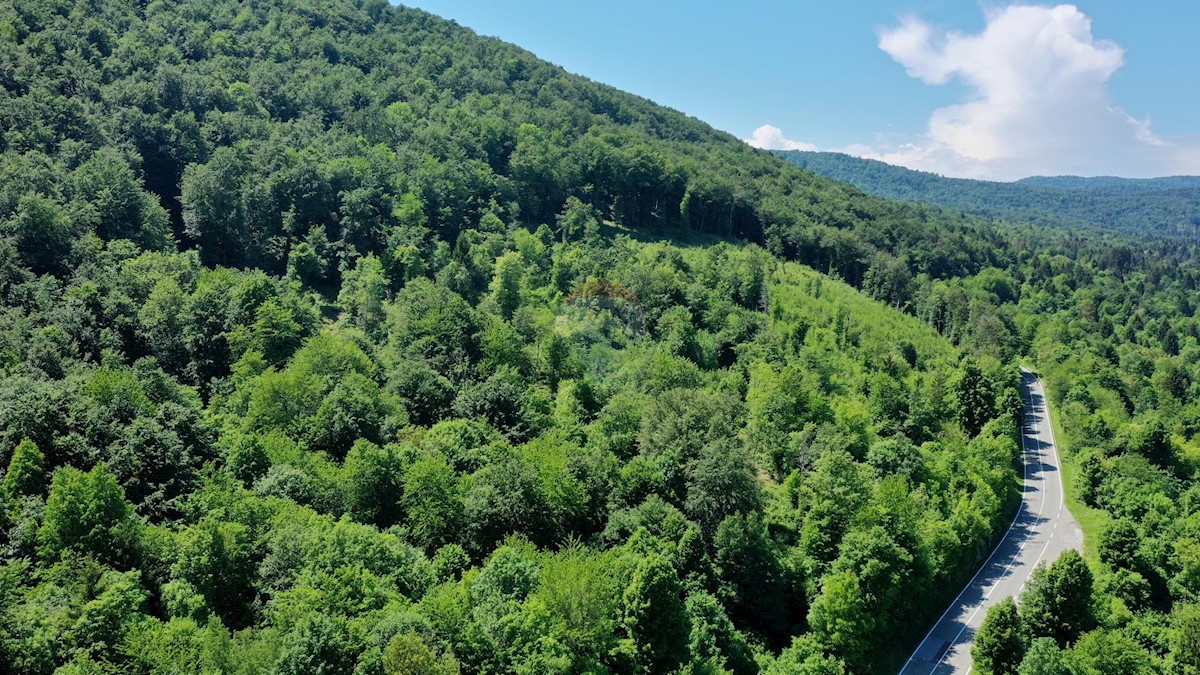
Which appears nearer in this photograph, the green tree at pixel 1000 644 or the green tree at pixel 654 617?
the green tree at pixel 654 617

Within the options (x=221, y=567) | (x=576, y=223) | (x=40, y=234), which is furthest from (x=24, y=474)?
(x=576, y=223)

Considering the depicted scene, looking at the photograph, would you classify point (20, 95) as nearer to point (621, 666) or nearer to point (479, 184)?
point (479, 184)

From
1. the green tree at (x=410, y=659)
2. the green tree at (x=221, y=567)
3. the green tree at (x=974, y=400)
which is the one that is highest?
the green tree at (x=974, y=400)

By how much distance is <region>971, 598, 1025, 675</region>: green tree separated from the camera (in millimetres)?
41062

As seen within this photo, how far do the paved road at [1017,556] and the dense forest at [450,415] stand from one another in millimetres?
1653

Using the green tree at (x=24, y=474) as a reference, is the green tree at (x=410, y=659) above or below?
above

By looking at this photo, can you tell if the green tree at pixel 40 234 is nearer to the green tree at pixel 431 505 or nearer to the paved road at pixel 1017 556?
the green tree at pixel 431 505

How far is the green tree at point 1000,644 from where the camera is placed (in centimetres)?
4106

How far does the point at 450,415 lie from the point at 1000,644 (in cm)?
4345

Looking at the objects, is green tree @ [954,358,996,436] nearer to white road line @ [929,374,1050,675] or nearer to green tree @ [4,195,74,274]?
white road line @ [929,374,1050,675]

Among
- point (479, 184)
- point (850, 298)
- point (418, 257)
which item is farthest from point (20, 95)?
point (850, 298)

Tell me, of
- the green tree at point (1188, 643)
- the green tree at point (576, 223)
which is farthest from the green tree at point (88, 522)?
the green tree at point (576, 223)

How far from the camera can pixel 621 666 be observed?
35469 mm

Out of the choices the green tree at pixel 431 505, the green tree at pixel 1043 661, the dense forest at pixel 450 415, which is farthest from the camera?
the green tree at pixel 431 505
